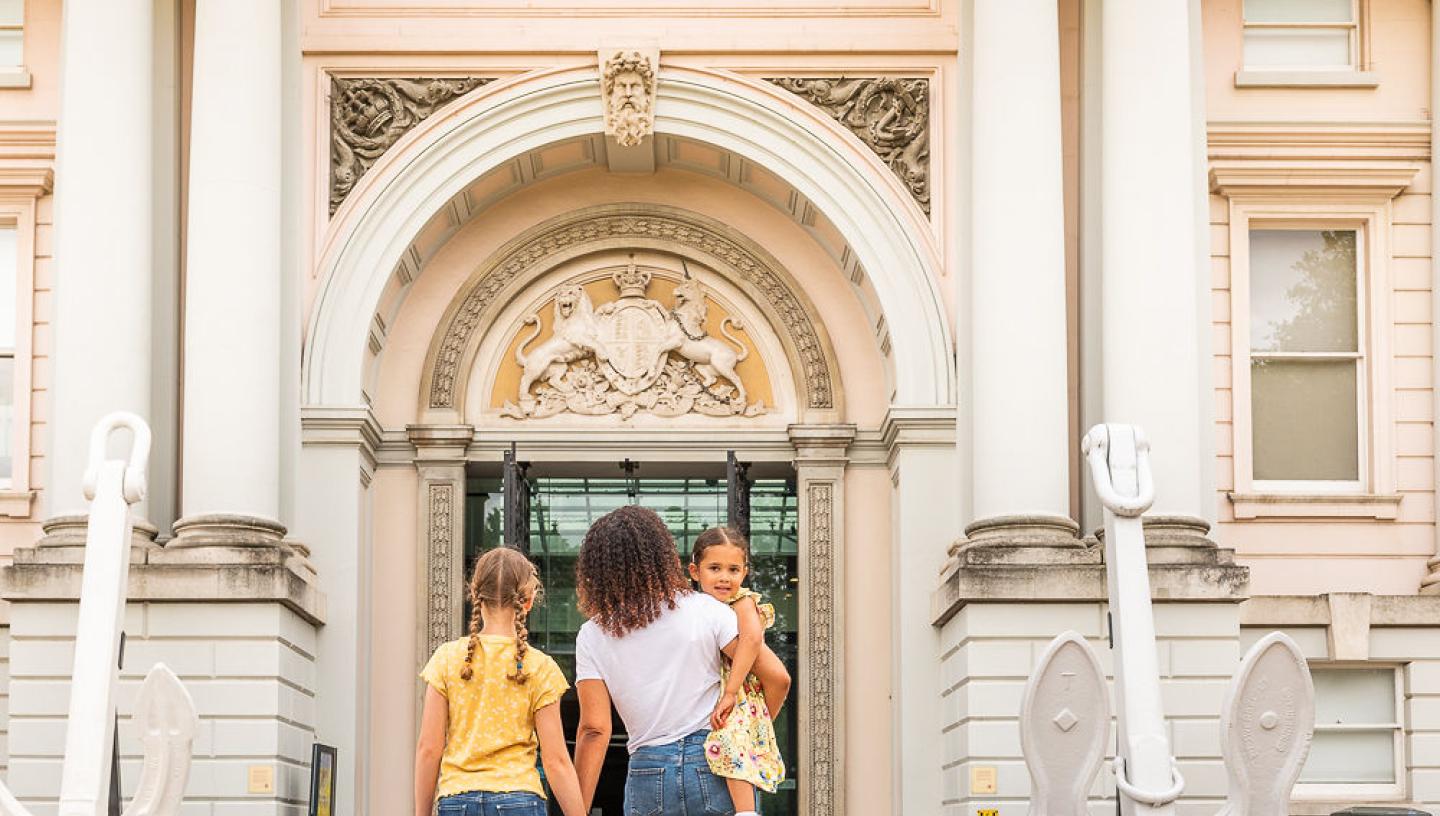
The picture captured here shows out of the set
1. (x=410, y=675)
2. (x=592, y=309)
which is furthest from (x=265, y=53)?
(x=410, y=675)

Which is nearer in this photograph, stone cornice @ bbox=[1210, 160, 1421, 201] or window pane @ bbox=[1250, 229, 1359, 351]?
stone cornice @ bbox=[1210, 160, 1421, 201]

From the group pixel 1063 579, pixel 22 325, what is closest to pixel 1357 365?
pixel 1063 579

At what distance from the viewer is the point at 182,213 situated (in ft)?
63.3

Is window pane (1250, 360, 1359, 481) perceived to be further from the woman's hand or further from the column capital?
the woman's hand

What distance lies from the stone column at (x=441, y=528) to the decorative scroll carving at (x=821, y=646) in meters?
3.07

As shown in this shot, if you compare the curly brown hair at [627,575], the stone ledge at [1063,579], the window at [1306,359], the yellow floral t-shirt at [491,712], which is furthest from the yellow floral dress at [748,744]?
the window at [1306,359]

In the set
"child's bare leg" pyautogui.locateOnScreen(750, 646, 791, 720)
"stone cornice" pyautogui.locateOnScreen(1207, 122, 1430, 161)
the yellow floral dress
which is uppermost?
"stone cornice" pyautogui.locateOnScreen(1207, 122, 1430, 161)

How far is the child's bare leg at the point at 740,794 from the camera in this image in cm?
903

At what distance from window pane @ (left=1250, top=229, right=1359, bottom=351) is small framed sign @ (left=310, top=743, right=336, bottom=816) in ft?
28.4

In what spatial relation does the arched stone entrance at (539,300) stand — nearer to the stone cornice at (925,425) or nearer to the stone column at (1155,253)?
the stone cornice at (925,425)

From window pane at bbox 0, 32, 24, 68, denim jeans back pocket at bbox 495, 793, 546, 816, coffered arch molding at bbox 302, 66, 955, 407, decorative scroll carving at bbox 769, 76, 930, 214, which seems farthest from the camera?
window pane at bbox 0, 32, 24, 68

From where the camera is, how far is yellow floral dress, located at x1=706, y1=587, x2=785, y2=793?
29.6 feet

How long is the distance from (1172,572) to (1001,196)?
3.32 m

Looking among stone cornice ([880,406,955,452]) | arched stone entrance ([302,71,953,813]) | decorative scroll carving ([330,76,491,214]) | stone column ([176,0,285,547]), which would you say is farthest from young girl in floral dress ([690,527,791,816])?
decorative scroll carving ([330,76,491,214])
